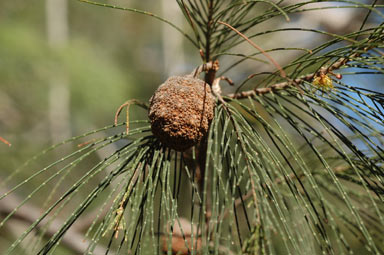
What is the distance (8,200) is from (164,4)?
5.36 m

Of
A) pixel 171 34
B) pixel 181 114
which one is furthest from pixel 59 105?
pixel 181 114

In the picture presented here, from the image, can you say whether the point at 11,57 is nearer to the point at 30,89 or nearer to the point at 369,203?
the point at 30,89

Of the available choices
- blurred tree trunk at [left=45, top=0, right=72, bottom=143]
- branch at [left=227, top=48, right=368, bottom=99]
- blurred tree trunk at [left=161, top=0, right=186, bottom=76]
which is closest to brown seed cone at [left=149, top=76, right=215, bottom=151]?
branch at [left=227, top=48, right=368, bottom=99]

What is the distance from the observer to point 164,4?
6562mm

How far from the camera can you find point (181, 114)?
0.67 meters

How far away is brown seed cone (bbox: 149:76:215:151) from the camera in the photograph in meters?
0.67

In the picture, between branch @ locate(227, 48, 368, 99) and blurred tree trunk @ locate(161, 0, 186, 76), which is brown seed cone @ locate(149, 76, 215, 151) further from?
blurred tree trunk @ locate(161, 0, 186, 76)

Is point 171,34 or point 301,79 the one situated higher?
point 171,34

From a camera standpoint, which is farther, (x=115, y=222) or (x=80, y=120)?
(x=80, y=120)

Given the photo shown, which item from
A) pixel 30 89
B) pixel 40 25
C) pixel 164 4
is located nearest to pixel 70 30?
pixel 40 25

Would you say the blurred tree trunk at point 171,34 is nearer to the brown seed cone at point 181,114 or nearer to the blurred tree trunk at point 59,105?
the blurred tree trunk at point 59,105

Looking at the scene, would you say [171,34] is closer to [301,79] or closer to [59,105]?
[59,105]

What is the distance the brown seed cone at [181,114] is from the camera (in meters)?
0.67

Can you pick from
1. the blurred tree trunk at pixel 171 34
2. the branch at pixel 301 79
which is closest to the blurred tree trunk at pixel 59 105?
the blurred tree trunk at pixel 171 34
